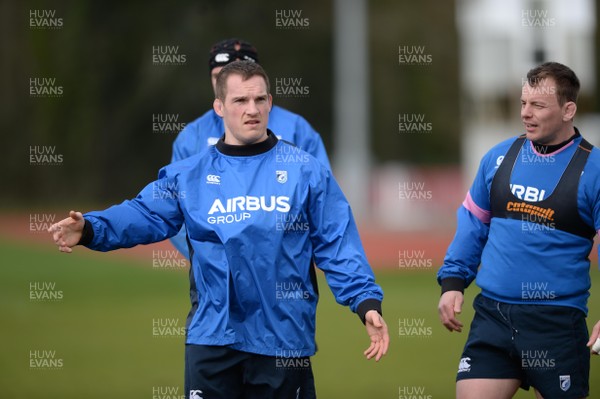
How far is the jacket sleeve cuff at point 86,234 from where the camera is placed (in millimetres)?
5045

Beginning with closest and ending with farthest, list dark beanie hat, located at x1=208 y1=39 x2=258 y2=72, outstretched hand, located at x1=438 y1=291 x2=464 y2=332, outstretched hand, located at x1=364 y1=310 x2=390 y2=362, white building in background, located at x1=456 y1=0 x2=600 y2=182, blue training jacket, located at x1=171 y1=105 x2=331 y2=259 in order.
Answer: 1. outstretched hand, located at x1=364 y1=310 x2=390 y2=362
2. outstretched hand, located at x1=438 y1=291 x2=464 y2=332
3. blue training jacket, located at x1=171 y1=105 x2=331 y2=259
4. dark beanie hat, located at x1=208 y1=39 x2=258 y2=72
5. white building in background, located at x1=456 y1=0 x2=600 y2=182

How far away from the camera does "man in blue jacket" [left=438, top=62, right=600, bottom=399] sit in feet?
17.3

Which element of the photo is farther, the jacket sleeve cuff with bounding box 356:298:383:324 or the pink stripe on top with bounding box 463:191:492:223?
the pink stripe on top with bounding box 463:191:492:223

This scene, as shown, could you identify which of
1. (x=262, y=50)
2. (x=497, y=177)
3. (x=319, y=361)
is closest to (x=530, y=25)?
(x=262, y=50)

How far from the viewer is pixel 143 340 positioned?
12.5 meters

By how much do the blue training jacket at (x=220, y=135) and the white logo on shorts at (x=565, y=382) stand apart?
228cm

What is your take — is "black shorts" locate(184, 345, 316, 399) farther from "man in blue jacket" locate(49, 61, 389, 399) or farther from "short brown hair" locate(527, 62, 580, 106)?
"short brown hair" locate(527, 62, 580, 106)

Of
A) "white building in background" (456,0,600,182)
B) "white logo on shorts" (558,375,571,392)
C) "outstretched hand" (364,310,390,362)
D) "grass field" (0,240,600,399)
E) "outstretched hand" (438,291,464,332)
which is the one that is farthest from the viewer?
"white building in background" (456,0,600,182)

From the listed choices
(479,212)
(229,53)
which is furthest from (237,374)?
(229,53)

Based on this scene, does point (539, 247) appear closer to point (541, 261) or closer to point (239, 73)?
point (541, 261)

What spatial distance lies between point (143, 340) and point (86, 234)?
25.3ft

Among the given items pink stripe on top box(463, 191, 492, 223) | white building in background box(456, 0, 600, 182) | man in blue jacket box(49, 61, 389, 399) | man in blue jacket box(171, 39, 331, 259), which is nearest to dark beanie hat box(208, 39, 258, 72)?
man in blue jacket box(171, 39, 331, 259)

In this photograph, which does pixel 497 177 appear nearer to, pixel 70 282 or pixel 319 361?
pixel 319 361

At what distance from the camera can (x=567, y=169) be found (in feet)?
17.6
